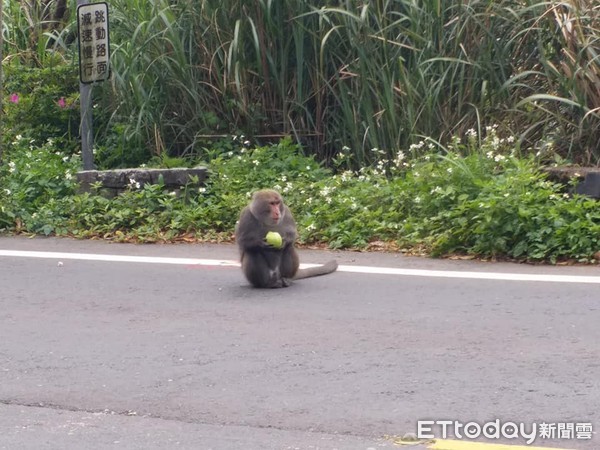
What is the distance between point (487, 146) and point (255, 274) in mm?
2988

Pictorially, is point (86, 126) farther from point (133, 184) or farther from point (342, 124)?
point (342, 124)

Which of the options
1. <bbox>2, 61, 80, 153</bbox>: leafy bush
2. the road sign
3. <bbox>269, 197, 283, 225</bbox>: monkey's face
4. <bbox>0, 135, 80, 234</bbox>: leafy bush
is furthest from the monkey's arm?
<bbox>2, 61, 80, 153</bbox>: leafy bush

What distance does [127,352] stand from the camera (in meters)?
6.20

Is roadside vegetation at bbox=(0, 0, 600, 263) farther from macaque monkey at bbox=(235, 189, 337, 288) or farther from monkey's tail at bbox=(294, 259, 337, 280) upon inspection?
macaque monkey at bbox=(235, 189, 337, 288)

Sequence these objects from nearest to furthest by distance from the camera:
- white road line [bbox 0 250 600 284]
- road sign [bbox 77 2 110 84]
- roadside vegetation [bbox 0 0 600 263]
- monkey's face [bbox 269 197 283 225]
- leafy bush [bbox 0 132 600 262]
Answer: monkey's face [bbox 269 197 283 225] → white road line [bbox 0 250 600 284] → leafy bush [bbox 0 132 600 262] → roadside vegetation [bbox 0 0 600 263] → road sign [bbox 77 2 110 84]

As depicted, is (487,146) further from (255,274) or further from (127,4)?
(127,4)

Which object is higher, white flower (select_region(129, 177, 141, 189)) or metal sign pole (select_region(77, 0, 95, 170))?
metal sign pole (select_region(77, 0, 95, 170))

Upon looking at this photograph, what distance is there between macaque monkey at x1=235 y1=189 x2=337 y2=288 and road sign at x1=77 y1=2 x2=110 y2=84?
4.14m

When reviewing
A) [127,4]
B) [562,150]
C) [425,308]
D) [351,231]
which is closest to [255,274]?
[425,308]

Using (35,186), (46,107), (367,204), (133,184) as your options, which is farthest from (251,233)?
(46,107)

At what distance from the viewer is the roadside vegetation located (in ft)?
30.2

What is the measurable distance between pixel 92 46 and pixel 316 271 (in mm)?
4321

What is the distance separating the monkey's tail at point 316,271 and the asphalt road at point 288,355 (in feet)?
0.19

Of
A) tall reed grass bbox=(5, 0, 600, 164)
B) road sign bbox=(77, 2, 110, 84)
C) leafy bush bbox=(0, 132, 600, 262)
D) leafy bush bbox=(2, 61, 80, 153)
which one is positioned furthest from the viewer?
leafy bush bbox=(2, 61, 80, 153)
